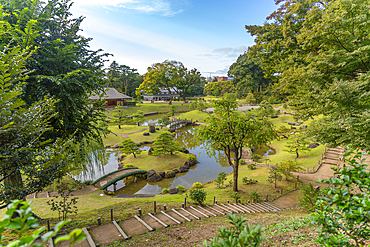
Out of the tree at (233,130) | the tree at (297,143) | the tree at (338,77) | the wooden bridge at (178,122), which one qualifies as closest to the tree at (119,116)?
the wooden bridge at (178,122)

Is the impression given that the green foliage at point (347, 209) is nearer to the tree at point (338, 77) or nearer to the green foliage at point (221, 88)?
the tree at point (338, 77)

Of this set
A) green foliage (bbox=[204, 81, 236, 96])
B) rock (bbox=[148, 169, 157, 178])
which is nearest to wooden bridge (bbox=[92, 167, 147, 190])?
rock (bbox=[148, 169, 157, 178])

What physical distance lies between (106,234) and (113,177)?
779 cm

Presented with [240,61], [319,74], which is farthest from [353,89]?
[240,61]

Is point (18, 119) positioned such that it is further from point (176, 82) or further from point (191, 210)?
point (176, 82)

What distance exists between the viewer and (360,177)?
7.55 ft

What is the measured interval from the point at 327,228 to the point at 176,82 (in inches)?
2067

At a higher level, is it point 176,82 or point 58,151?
point 176,82

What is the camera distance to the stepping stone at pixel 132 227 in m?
5.54

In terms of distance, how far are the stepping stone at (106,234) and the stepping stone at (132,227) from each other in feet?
0.98


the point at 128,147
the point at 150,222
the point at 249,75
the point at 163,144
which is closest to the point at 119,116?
the point at 128,147

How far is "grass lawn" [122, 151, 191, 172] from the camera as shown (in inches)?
601

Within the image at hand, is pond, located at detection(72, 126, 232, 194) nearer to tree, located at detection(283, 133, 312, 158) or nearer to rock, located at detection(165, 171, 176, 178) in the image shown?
rock, located at detection(165, 171, 176, 178)

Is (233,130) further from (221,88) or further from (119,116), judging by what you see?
(221,88)
